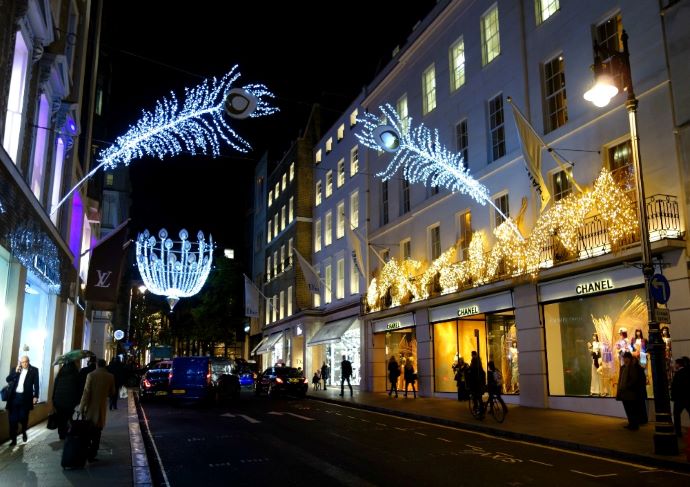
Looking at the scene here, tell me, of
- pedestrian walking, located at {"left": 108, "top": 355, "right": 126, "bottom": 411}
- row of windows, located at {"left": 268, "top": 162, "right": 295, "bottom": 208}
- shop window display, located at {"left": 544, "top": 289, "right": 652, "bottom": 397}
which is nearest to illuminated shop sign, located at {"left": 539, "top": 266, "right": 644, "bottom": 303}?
shop window display, located at {"left": 544, "top": 289, "right": 652, "bottom": 397}

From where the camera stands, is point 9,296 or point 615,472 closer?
point 615,472

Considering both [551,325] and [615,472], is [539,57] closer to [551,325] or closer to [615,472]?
[551,325]

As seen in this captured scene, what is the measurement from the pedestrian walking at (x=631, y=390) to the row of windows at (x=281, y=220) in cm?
3414

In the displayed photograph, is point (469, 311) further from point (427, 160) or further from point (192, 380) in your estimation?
point (192, 380)

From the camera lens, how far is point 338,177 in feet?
131

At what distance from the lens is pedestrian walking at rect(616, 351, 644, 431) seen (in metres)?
13.9

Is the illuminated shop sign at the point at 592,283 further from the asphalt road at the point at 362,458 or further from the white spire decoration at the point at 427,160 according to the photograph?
the asphalt road at the point at 362,458

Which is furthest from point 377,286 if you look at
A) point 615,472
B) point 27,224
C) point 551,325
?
point 615,472

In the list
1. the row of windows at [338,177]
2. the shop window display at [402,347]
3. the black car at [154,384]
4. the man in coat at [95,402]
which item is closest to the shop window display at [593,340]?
the shop window display at [402,347]

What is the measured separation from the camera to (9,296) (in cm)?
1334

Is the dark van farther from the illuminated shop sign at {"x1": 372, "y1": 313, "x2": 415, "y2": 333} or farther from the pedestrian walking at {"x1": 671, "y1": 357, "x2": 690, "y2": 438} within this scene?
the pedestrian walking at {"x1": 671, "y1": 357, "x2": 690, "y2": 438}

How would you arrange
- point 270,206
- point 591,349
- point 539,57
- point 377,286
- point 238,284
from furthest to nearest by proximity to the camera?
point 238,284, point 270,206, point 377,286, point 539,57, point 591,349

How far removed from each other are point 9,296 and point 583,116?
1644 cm

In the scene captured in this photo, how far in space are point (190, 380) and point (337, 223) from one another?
17406mm
